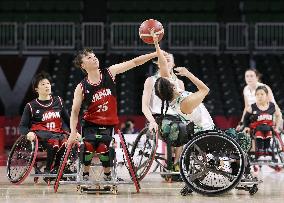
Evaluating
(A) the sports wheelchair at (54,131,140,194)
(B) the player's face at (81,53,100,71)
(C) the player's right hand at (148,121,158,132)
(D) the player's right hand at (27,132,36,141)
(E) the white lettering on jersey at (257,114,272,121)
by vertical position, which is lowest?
(A) the sports wheelchair at (54,131,140,194)

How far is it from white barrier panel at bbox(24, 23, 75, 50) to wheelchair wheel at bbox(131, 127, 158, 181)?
10.7 metres

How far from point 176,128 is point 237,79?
40.1 feet

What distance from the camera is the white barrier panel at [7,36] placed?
19516 mm

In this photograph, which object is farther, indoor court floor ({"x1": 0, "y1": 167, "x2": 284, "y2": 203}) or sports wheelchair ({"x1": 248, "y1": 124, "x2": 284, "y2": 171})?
sports wheelchair ({"x1": 248, "y1": 124, "x2": 284, "y2": 171})

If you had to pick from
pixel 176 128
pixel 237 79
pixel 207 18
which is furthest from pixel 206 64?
pixel 176 128

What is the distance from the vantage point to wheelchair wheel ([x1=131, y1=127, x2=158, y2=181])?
27.6 feet

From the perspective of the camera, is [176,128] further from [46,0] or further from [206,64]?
[46,0]

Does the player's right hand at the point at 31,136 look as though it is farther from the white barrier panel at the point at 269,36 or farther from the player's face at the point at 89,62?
the white barrier panel at the point at 269,36

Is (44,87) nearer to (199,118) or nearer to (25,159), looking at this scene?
(25,159)

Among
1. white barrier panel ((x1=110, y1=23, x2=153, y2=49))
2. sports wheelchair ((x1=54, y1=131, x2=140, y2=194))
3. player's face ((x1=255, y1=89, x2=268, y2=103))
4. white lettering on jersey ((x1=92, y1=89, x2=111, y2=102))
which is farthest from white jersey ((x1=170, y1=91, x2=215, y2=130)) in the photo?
white barrier panel ((x1=110, y1=23, x2=153, y2=49))

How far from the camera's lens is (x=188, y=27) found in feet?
68.8

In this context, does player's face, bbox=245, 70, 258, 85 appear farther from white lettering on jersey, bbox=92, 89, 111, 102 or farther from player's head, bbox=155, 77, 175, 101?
white lettering on jersey, bbox=92, 89, 111, 102

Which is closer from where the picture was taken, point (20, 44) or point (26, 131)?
point (26, 131)

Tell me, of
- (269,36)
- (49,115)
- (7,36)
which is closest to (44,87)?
(49,115)
